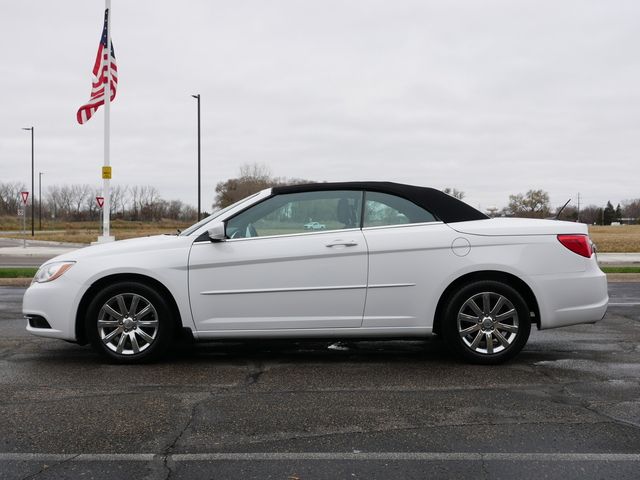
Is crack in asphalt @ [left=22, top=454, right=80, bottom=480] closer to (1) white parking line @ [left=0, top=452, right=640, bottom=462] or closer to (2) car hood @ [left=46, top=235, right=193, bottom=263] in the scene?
(1) white parking line @ [left=0, top=452, right=640, bottom=462]

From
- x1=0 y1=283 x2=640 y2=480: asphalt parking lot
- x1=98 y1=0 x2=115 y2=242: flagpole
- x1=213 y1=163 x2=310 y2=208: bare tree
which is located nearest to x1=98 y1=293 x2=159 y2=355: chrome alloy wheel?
x1=0 y1=283 x2=640 y2=480: asphalt parking lot

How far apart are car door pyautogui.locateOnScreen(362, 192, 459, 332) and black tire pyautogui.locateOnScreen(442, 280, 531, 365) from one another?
0.76 ft

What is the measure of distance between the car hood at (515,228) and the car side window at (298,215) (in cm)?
94

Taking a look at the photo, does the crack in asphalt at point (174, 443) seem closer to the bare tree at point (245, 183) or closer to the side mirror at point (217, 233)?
the side mirror at point (217, 233)

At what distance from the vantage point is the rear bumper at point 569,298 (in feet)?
17.6

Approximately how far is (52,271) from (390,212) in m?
3.09

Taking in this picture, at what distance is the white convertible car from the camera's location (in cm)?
529

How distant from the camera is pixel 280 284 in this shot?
5.29 m

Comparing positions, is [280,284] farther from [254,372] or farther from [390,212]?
[390,212]

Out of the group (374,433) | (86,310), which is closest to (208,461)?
(374,433)

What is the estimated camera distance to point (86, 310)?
539 centimetres

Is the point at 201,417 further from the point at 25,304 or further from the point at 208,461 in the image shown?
the point at 25,304

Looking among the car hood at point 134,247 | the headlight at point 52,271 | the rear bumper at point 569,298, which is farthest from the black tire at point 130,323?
the rear bumper at point 569,298

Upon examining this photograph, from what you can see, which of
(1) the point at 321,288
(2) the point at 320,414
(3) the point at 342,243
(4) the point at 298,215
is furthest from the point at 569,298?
(2) the point at 320,414
